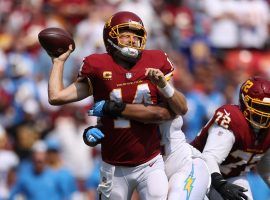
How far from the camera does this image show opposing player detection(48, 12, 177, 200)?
6.75m

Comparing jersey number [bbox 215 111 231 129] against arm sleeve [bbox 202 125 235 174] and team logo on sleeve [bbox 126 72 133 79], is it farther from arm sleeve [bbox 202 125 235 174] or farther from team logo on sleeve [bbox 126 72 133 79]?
team logo on sleeve [bbox 126 72 133 79]

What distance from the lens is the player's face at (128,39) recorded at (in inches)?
266

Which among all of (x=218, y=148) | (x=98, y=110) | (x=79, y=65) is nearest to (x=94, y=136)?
(x=98, y=110)

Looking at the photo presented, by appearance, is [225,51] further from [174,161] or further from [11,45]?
[174,161]

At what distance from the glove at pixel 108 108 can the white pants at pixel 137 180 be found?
427 mm

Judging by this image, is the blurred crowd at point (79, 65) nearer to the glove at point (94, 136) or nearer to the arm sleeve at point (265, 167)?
the arm sleeve at point (265, 167)

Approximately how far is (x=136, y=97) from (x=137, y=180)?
0.59 m

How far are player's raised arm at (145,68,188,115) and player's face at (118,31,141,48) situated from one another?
27 cm

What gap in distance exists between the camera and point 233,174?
747cm

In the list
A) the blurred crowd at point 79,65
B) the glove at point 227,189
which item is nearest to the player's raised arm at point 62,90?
the glove at point 227,189

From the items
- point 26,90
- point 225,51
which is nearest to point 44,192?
point 26,90

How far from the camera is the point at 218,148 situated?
7023mm

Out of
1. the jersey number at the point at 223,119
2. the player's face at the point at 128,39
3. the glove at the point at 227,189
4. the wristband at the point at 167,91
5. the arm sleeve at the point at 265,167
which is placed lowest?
the arm sleeve at the point at 265,167

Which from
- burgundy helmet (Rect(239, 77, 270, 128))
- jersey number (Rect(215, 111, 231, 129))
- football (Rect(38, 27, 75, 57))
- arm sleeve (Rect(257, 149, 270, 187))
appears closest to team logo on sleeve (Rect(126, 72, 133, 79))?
football (Rect(38, 27, 75, 57))
